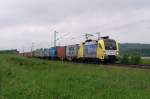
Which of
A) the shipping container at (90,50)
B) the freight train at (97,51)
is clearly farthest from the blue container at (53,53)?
the shipping container at (90,50)

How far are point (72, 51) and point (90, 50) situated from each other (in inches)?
453

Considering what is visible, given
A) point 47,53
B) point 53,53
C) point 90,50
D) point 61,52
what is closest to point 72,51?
point 61,52

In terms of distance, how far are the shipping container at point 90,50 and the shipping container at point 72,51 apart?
17.9ft

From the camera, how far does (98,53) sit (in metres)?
37.7

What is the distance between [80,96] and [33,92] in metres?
2.10

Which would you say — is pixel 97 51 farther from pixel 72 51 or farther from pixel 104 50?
pixel 72 51

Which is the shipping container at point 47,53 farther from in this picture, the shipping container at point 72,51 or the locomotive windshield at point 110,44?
the locomotive windshield at point 110,44

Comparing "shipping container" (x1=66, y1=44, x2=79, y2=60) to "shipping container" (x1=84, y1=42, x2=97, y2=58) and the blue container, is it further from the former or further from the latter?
the blue container

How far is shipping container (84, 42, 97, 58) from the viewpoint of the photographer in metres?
38.9

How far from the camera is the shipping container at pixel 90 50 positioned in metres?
38.9

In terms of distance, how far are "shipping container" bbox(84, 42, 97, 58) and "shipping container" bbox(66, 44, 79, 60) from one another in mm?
5442

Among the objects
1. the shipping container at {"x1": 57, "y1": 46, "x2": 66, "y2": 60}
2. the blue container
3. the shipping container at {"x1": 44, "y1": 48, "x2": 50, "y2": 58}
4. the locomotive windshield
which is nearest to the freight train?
the locomotive windshield

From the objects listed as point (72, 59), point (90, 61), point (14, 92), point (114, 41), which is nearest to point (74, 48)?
point (72, 59)

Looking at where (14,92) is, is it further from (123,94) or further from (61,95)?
(123,94)
